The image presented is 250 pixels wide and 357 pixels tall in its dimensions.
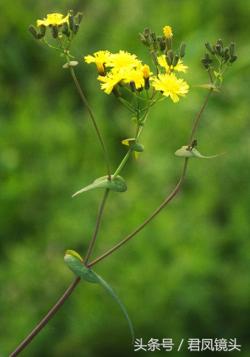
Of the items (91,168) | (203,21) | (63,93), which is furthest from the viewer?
(203,21)

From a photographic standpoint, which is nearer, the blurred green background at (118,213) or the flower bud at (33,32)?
the flower bud at (33,32)

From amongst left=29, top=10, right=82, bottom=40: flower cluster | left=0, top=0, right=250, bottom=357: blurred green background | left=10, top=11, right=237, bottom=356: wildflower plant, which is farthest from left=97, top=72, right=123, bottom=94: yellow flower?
left=0, top=0, right=250, bottom=357: blurred green background

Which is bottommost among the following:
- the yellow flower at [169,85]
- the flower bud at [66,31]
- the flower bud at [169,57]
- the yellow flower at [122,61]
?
the yellow flower at [169,85]

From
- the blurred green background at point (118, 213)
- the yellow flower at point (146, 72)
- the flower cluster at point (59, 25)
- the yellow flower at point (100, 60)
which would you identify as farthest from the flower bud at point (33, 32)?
the blurred green background at point (118, 213)

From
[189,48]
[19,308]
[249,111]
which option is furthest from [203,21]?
[19,308]

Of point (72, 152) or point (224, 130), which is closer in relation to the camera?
point (224, 130)

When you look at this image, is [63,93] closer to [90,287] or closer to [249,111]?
[249,111]

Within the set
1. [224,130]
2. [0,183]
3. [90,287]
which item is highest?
[224,130]

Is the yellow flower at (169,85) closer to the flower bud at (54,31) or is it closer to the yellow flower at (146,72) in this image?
the yellow flower at (146,72)

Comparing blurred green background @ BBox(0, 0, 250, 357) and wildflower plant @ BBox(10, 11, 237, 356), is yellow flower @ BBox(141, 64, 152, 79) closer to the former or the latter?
wildflower plant @ BBox(10, 11, 237, 356)
